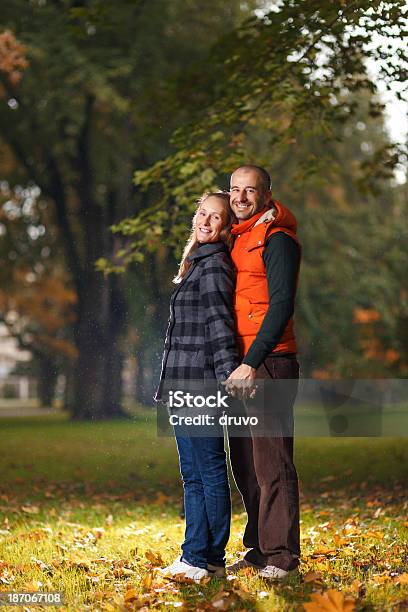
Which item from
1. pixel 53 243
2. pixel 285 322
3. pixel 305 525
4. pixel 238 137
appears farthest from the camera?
pixel 53 243

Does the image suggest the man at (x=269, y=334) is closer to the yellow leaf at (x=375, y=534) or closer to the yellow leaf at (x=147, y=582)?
the yellow leaf at (x=147, y=582)

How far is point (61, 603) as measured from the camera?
16.2 feet

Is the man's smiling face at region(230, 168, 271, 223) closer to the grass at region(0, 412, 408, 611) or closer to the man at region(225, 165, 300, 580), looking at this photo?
the man at region(225, 165, 300, 580)

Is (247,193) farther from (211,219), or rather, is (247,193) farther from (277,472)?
(277,472)

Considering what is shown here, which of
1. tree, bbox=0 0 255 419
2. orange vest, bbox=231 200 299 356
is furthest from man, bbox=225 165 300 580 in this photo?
tree, bbox=0 0 255 419

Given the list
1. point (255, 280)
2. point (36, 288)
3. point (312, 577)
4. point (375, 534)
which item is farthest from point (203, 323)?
point (36, 288)

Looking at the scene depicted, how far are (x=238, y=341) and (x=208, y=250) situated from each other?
1.68 ft

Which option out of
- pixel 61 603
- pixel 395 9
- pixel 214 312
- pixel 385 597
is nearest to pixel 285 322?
pixel 214 312

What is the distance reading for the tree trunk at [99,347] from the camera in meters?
21.8

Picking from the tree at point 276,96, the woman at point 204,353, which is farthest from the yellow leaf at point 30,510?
the woman at point 204,353

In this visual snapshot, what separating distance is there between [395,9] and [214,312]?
423cm

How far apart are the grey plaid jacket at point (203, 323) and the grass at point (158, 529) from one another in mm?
1151

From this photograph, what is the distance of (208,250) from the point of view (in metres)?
4.91

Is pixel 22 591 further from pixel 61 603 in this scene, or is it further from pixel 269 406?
pixel 269 406
